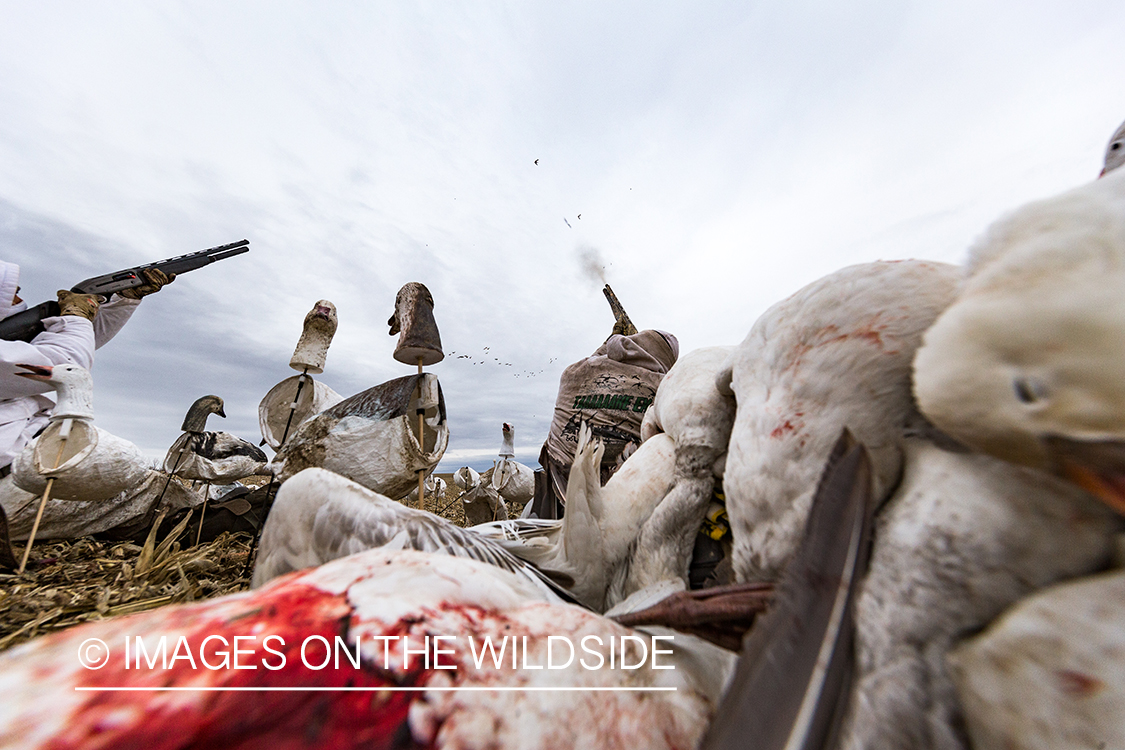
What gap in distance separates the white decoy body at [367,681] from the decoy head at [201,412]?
421cm

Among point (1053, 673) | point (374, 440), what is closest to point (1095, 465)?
point (1053, 673)

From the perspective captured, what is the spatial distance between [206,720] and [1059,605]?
790 mm

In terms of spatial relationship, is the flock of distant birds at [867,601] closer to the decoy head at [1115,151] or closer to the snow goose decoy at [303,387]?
the decoy head at [1115,151]

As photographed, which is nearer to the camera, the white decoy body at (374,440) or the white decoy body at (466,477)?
the white decoy body at (374,440)

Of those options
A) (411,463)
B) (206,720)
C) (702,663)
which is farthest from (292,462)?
(702,663)

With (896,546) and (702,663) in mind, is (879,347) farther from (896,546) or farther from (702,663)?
(702,663)

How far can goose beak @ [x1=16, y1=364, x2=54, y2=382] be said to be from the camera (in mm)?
2261

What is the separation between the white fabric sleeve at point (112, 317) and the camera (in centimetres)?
385

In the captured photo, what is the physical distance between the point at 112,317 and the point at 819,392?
238 inches

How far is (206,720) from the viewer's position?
0.36m

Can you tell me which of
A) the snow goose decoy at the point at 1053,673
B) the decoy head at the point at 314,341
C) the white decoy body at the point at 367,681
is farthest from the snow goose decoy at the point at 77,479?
the snow goose decoy at the point at 1053,673

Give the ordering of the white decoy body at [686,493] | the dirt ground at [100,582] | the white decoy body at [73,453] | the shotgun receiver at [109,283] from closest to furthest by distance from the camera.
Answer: the white decoy body at [686,493], the dirt ground at [100,582], the white decoy body at [73,453], the shotgun receiver at [109,283]

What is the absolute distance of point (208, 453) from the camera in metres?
3.49

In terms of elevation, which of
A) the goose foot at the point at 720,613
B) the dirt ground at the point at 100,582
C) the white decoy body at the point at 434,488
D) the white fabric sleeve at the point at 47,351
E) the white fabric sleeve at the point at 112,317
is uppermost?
the white fabric sleeve at the point at 112,317
